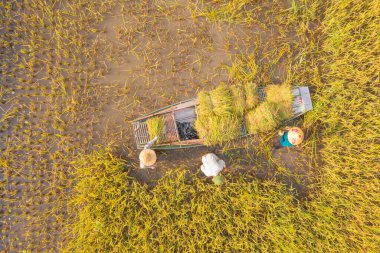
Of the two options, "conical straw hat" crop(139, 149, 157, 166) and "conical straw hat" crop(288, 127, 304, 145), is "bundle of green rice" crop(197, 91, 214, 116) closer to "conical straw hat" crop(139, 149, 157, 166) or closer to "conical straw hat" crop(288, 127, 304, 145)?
"conical straw hat" crop(139, 149, 157, 166)

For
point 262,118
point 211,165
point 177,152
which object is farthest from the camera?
point 177,152

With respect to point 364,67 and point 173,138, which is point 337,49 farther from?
point 173,138

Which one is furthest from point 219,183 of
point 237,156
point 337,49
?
point 337,49

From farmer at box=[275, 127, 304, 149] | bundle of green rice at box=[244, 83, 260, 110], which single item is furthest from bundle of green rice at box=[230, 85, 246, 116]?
farmer at box=[275, 127, 304, 149]

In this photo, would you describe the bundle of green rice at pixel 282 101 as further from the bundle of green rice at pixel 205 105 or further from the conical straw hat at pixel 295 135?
the bundle of green rice at pixel 205 105

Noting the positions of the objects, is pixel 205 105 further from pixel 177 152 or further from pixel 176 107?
pixel 177 152

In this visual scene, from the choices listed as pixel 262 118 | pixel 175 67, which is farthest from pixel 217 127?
pixel 175 67

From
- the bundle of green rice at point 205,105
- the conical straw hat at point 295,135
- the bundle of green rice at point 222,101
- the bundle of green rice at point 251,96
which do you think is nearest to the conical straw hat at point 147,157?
the bundle of green rice at point 205,105
